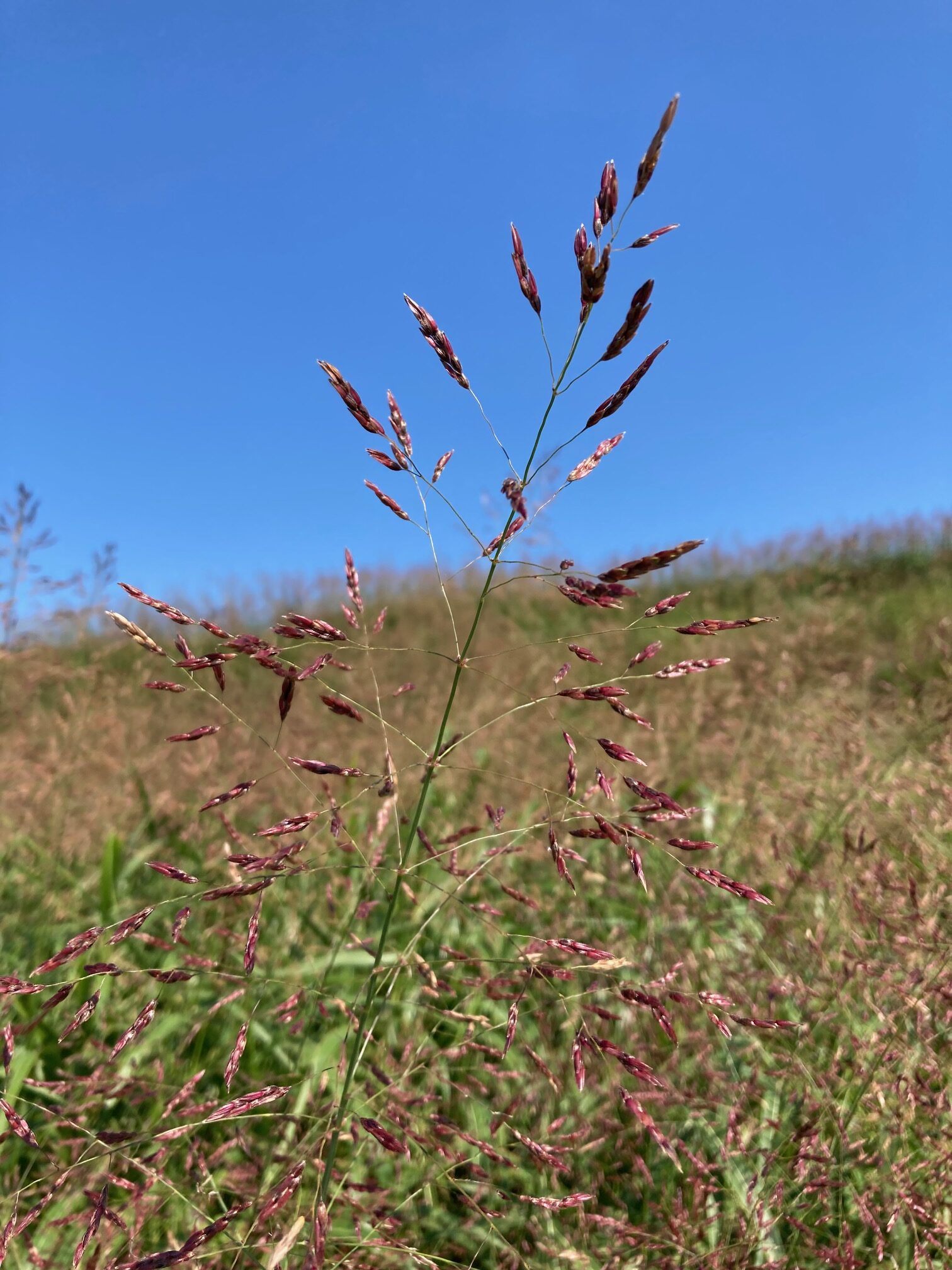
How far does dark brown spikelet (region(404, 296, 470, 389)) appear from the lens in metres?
0.85

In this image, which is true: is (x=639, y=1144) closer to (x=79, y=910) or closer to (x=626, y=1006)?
(x=626, y=1006)

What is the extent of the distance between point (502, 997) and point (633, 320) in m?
0.98

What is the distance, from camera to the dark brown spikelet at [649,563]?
758 millimetres

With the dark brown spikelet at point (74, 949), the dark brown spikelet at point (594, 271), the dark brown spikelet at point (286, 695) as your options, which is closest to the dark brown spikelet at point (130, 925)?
the dark brown spikelet at point (74, 949)

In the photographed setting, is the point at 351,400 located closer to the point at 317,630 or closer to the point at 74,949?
the point at 317,630

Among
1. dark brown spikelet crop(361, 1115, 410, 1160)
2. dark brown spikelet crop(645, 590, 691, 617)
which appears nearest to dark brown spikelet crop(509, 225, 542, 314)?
dark brown spikelet crop(645, 590, 691, 617)

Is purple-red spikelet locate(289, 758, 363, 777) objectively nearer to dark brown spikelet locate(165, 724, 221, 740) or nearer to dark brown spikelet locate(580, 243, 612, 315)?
dark brown spikelet locate(165, 724, 221, 740)

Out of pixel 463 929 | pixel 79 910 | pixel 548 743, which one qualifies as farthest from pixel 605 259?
pixel 548 743

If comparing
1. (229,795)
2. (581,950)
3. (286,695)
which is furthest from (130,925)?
(581,950)

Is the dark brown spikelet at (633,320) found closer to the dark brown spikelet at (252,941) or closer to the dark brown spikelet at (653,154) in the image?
the dark brown spikelet at (653,154)

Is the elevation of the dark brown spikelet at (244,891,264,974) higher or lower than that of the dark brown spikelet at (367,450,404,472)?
lower

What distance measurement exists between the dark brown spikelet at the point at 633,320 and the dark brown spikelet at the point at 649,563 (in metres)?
0.23

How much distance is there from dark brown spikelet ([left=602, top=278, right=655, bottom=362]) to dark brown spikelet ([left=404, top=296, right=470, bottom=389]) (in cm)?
18

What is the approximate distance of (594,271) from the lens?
77 cm
